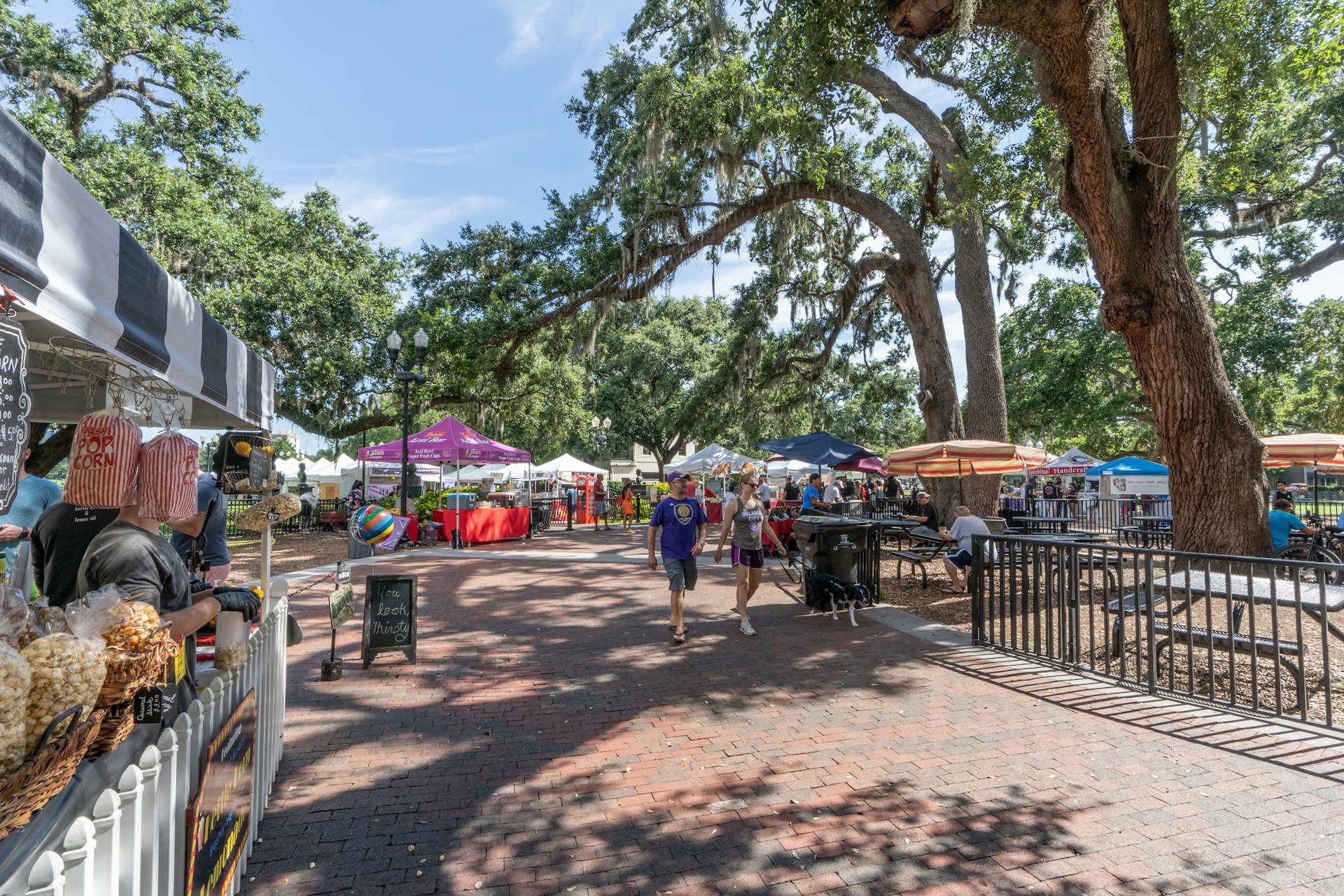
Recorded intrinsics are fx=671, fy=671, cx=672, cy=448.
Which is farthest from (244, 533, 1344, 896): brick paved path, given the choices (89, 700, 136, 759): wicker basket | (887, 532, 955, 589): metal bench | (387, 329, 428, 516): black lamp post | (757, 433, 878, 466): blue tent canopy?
(387, 329, 428, 516): black lamp post

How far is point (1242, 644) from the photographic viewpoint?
16.4 ft

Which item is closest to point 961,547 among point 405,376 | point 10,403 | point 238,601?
point 238,601

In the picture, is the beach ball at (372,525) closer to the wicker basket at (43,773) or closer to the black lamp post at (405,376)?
the wicker basket at (43,773)

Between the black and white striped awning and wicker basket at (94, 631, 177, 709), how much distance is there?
3.29ft

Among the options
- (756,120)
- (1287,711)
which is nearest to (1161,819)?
(1287,711)

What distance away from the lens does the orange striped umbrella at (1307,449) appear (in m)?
11.0

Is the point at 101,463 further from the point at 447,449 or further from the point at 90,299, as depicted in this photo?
the point at 447,449

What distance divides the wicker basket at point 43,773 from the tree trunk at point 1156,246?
29.0 feet

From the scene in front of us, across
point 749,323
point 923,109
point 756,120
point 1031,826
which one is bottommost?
point 1031,826

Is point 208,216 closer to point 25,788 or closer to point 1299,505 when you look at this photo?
point 25,788

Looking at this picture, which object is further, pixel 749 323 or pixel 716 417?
pixel 716 417

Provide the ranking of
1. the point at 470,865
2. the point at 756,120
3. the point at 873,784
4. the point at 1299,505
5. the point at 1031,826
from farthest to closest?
A: the point at 1299,505 < the point at 756,120 < the point at 873,784 < the point at 1031,826 < the point at 470,865

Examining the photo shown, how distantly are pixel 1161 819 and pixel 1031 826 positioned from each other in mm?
703

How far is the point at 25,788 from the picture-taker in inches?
51.3
